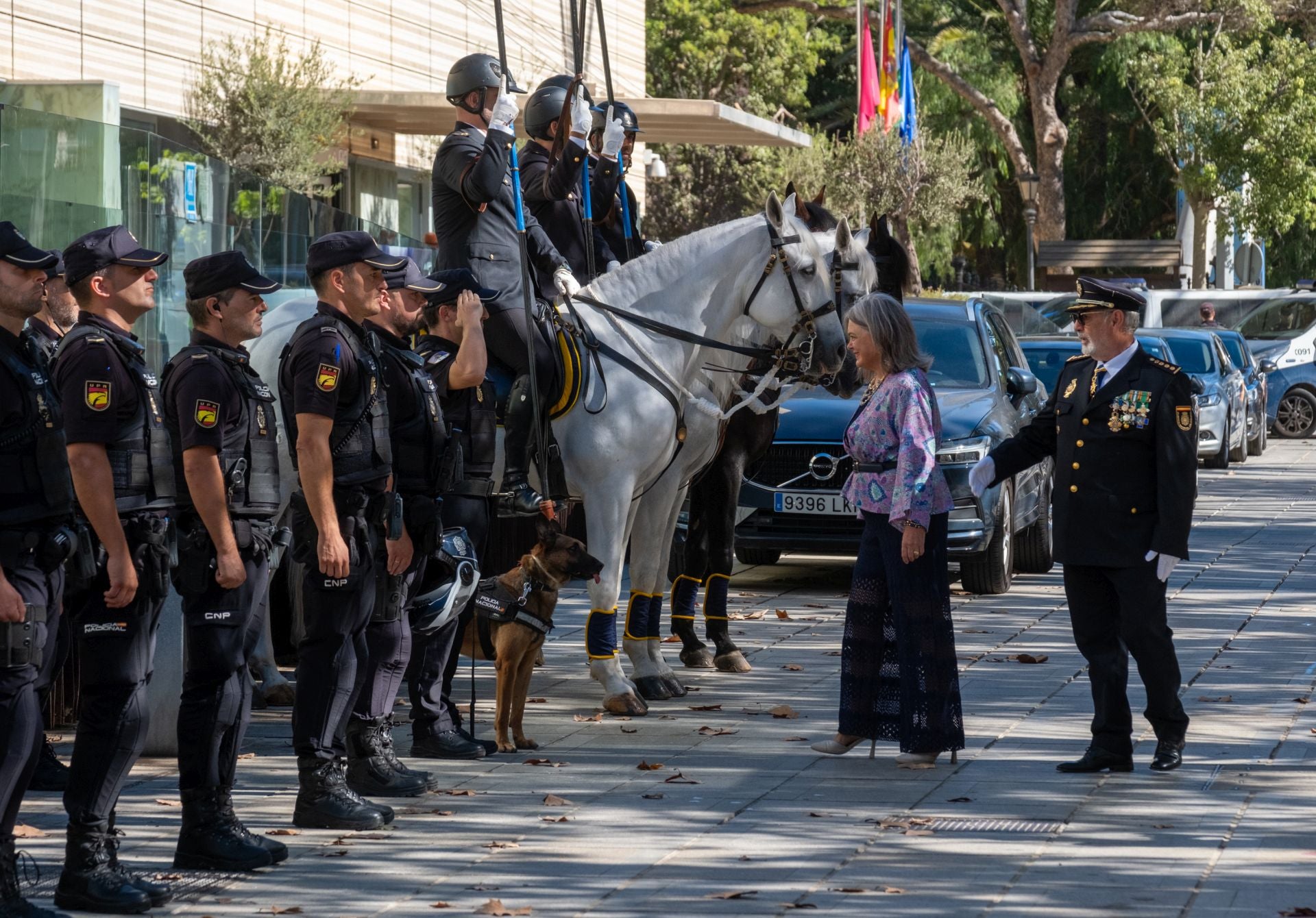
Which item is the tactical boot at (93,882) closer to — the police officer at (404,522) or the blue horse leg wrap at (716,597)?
the police officer at (404,522)

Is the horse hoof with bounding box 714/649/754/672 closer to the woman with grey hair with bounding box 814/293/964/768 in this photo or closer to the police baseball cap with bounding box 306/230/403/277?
the woman with grey hair with bounding box 814/293/964/768

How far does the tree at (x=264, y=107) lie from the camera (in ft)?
81.0

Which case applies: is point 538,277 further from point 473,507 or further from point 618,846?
point 618,846

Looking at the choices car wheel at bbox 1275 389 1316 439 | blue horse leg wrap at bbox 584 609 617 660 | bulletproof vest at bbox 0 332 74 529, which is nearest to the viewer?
bulletproof vest at bbox 0 332 74 529

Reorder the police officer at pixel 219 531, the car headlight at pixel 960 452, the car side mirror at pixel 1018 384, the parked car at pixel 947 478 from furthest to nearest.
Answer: the car side mirror at pixel 1018 384, the parked car at pixel 947 478, the car headlight at pixel 960 452, the police officer at pixel 219 531

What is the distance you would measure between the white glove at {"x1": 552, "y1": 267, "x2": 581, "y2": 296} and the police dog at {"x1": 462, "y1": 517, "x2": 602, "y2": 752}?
150 cm

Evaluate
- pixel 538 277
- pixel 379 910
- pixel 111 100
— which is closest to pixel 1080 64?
pixel 111 100

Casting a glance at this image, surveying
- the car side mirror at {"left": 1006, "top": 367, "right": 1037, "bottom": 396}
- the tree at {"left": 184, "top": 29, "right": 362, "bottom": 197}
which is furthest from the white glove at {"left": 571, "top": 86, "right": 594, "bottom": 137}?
the tree at {"left": 184, "top": 29, "right": 362, "bottom": 197}

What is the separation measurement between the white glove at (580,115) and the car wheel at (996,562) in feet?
17.6

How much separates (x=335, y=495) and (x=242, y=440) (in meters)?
0.62

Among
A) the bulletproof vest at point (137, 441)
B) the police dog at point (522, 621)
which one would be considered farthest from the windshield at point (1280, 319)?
the bulletproof vest at point (137, 441)

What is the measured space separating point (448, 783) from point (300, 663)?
1181 mm

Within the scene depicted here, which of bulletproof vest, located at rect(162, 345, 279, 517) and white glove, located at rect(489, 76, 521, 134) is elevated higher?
white glove, located at rect(489, 76, 521, 134)

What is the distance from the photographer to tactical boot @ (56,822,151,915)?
599 cm
